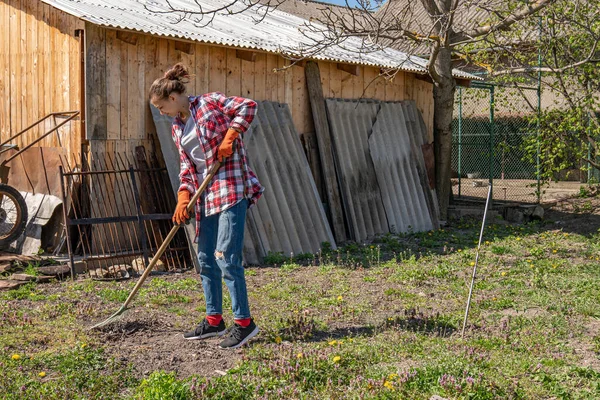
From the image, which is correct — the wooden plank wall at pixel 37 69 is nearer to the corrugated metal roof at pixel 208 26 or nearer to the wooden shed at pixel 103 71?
the wooden shed at pixel 103 71

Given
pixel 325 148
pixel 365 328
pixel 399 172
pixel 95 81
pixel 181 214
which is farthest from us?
pixel 399 172

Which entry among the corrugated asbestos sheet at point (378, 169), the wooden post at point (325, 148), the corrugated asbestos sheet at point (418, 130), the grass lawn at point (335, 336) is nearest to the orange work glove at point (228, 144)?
the grass lawn at point (335, 336)

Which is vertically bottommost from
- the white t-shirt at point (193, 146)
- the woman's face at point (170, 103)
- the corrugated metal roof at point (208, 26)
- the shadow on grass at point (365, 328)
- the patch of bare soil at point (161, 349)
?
the patch of bare soil at point (161, 349)

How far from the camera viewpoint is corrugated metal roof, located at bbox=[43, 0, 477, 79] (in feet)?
28.6

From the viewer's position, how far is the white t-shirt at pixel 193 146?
555 centimetres

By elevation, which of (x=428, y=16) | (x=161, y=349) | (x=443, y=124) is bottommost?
(x=161, y=349)

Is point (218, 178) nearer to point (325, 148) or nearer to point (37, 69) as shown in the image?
point (37, 69)

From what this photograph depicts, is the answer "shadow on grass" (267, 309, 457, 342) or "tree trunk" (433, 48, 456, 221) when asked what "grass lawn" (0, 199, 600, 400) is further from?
"tree trunk" (433, 48, 456, 221)

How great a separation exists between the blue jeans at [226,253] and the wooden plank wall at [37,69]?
387 cm

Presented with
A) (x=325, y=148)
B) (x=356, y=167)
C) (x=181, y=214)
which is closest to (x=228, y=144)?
(x=181, y=214)

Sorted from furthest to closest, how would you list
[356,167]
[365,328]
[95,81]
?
[356,167] < [95,81] < [365,328]

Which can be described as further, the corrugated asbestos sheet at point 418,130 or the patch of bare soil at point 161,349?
the corrugated asbestos sheet at point 418,130

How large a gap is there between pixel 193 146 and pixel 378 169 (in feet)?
22.3

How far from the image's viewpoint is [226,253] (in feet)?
17.6
